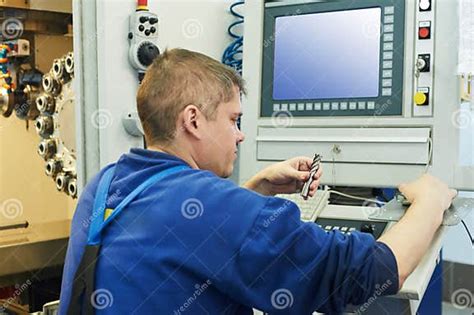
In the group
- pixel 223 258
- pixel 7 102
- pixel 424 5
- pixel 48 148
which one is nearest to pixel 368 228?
pixel 223 258

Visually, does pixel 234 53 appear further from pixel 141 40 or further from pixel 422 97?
pixel 422 97

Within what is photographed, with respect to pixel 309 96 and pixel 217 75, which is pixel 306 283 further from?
pixel 309 96

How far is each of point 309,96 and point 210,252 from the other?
1.02 metres

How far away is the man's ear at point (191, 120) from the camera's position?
1047 mm

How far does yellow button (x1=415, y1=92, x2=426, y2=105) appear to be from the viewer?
1.60m

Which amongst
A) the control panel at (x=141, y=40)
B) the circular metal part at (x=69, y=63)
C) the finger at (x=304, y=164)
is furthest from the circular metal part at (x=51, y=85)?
the finger at (x=304, y=164)

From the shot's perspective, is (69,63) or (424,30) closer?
(424,30)

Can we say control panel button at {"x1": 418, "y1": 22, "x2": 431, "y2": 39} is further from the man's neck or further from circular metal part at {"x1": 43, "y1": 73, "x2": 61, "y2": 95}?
circular metal part at {"x1": 43, "y1": 73, "x2": 61, "y2": 95}

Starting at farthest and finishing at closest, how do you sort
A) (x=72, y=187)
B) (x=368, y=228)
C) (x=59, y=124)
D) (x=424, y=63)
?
(x=59, y=124), (x=72, y=187), (x=424, y=63), (x=368, y=228)

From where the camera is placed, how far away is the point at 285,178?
1.43 metres

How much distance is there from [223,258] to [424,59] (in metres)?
1.06

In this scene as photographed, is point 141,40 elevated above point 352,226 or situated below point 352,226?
above

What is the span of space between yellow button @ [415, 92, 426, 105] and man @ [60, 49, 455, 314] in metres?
0.65

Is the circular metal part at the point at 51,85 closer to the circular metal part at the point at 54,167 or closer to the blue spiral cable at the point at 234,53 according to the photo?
the circular metal part at the point at 54,167
